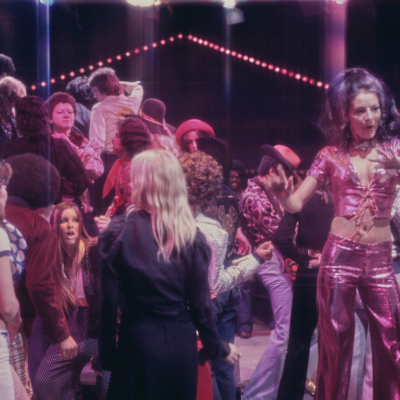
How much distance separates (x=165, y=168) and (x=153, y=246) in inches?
12.0

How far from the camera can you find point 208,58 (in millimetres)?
5957

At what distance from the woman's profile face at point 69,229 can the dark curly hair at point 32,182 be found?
0.30m

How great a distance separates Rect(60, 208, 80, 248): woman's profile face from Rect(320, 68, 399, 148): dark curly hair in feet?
5.15

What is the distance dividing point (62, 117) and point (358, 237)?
2.52 meters

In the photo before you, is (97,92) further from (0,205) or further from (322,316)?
(322,316)

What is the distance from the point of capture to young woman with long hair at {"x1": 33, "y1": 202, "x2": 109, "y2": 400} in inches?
103

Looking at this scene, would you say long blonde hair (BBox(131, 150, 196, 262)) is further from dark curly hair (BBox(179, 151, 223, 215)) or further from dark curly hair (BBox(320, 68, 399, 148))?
dark curly hair (BBox(320, 68, 399, 148))

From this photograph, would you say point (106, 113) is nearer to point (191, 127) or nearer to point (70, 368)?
point (191, 127)

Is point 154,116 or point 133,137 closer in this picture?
point 133,137

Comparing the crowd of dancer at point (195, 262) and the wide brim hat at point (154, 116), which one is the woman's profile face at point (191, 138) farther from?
the wide brim hat at point (154, 116)

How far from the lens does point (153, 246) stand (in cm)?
184

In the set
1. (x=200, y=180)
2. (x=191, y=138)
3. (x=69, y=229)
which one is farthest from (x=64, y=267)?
(x=191, y=138)

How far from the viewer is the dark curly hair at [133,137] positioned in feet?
10.1

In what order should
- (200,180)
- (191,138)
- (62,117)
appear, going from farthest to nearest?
1. (62,117)
2. (191,138)
3. (200,180)
